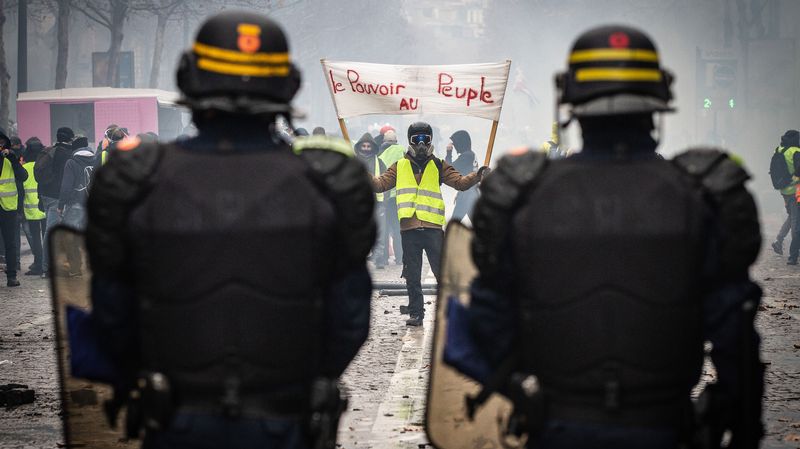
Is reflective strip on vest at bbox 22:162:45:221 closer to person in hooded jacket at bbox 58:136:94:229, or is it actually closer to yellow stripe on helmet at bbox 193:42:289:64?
person in hooded jacket at bbox 58:136:94:229

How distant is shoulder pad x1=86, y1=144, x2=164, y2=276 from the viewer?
351 cm

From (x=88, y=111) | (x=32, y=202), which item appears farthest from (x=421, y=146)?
(x=88, y=111)

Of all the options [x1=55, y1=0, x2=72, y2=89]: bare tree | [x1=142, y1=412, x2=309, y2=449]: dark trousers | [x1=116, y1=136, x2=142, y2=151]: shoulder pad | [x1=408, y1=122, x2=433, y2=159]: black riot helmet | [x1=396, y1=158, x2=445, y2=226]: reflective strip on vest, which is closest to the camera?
[x1=142, y1=412, x2=309, y2=449]: dark trousers

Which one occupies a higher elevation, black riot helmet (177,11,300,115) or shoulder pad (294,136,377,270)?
black riot helmet (177,11,300,115)

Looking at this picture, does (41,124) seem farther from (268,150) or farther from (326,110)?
(326,110)

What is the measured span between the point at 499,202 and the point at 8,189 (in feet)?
46.9

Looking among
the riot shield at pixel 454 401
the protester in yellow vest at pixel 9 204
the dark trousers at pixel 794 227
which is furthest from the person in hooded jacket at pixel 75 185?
the riot shield at pixel 454 401

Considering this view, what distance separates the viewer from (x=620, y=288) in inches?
139

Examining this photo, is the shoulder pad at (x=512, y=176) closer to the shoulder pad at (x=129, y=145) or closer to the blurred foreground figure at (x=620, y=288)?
the blurred foreground figure at (x=620, y=288)

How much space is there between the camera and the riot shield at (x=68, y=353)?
13.5 feet

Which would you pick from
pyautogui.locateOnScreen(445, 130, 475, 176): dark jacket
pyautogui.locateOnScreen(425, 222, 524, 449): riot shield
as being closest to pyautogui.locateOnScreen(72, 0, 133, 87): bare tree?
pyautogui.locateOnScreen(445, 130, 475, 176): dark jacket

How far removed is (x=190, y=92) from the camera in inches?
145

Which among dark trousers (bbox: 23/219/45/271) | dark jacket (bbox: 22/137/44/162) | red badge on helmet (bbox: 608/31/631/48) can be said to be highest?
red badge on helmet (bbox: 608/31/631/48)

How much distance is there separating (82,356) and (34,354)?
738 cm
